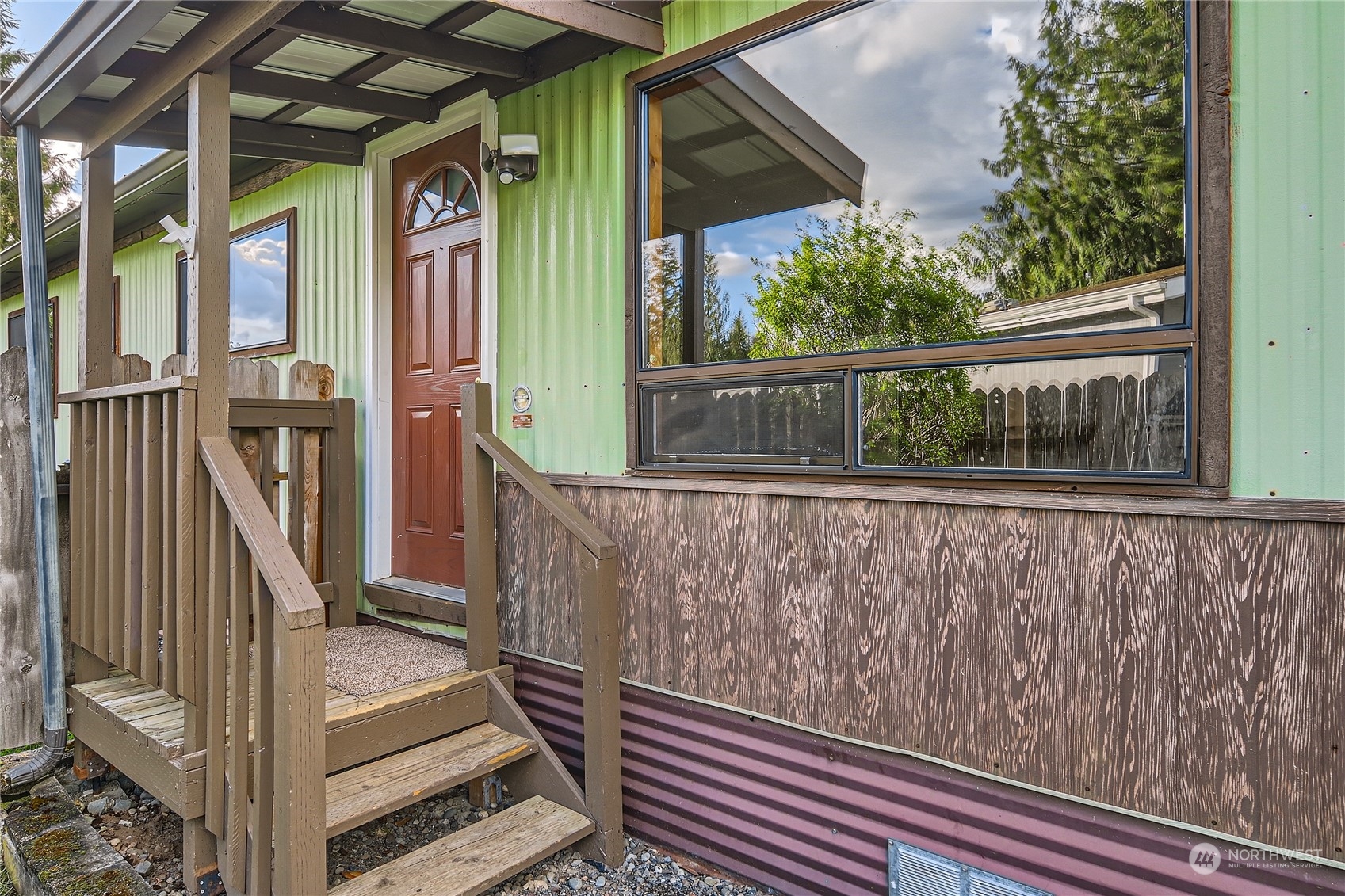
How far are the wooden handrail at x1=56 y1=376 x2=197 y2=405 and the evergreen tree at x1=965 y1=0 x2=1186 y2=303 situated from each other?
244 cm

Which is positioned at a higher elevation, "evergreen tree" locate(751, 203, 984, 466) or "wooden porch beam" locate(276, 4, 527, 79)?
"wooden porch beam" locate(276, 4, 527, 79)

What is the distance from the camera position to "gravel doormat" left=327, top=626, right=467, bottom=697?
2.94m

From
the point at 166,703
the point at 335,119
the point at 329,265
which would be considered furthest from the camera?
the point at 329,265

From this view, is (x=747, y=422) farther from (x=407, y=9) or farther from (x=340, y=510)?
(x=340, y=510)

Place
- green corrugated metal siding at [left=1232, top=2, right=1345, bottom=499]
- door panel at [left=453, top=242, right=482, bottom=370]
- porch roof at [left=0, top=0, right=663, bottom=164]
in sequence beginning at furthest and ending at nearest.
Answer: door panel at [left=453, top=242, right=482, bottom=370]
porch roof at [left=0, top=0, right=663, bottom=164]
green corrugated metal siding at [left=1232, top=2, right=1345, bottom=499]

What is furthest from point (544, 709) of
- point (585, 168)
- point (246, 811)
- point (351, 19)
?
point (351, 19)

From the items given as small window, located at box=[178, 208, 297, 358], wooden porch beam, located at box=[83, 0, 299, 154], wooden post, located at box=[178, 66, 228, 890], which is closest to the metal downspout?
wooden porch beam, located at box=[83, 0, 299, 154]

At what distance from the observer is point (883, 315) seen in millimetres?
2547

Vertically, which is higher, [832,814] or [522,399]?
[522,399]

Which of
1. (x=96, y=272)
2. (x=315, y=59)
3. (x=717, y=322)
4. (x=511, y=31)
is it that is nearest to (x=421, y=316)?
(x=315, y=59)

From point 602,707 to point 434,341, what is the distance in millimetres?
2055

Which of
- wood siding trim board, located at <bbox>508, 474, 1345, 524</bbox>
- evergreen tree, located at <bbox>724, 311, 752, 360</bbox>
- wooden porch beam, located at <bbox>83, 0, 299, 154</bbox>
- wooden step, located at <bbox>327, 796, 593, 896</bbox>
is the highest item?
wooden porch beam, located at <bbox>83, 0, 299, 154</bbox>

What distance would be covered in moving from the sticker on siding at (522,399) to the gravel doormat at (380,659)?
1032mm

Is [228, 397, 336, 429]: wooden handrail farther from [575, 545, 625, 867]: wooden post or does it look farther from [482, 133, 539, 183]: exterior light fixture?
[575, 545, 625, 867]: wooden post
